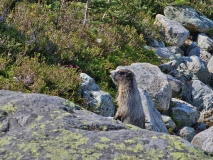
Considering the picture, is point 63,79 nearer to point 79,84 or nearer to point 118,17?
point 79,84

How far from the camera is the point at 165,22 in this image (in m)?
17.3

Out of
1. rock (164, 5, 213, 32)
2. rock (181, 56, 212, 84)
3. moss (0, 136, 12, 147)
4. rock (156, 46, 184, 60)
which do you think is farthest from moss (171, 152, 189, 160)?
rock (164, 5, 213, 32)

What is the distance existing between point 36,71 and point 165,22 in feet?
31.0

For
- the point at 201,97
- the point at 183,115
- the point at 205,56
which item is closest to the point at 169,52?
the point at 205,56

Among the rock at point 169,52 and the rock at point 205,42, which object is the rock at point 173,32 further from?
the rock at point 205,42

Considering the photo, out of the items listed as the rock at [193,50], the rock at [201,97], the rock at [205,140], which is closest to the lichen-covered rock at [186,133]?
the rock at [205,140]

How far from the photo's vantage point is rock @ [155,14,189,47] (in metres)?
16.8

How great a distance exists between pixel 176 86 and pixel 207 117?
1446mm

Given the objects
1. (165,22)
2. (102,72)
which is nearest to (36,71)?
(102,72)

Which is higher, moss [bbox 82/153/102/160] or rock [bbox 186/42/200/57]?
moss [bbox 82/153/102/160]

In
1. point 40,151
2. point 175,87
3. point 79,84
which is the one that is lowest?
point 175,87

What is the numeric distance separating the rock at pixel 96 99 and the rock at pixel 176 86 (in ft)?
12.6

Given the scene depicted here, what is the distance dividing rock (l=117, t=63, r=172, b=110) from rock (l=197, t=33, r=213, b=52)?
708cm

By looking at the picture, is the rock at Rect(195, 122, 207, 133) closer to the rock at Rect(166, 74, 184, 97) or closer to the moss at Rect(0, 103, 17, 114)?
the rock at Rect(166, 74, 184, 97)
